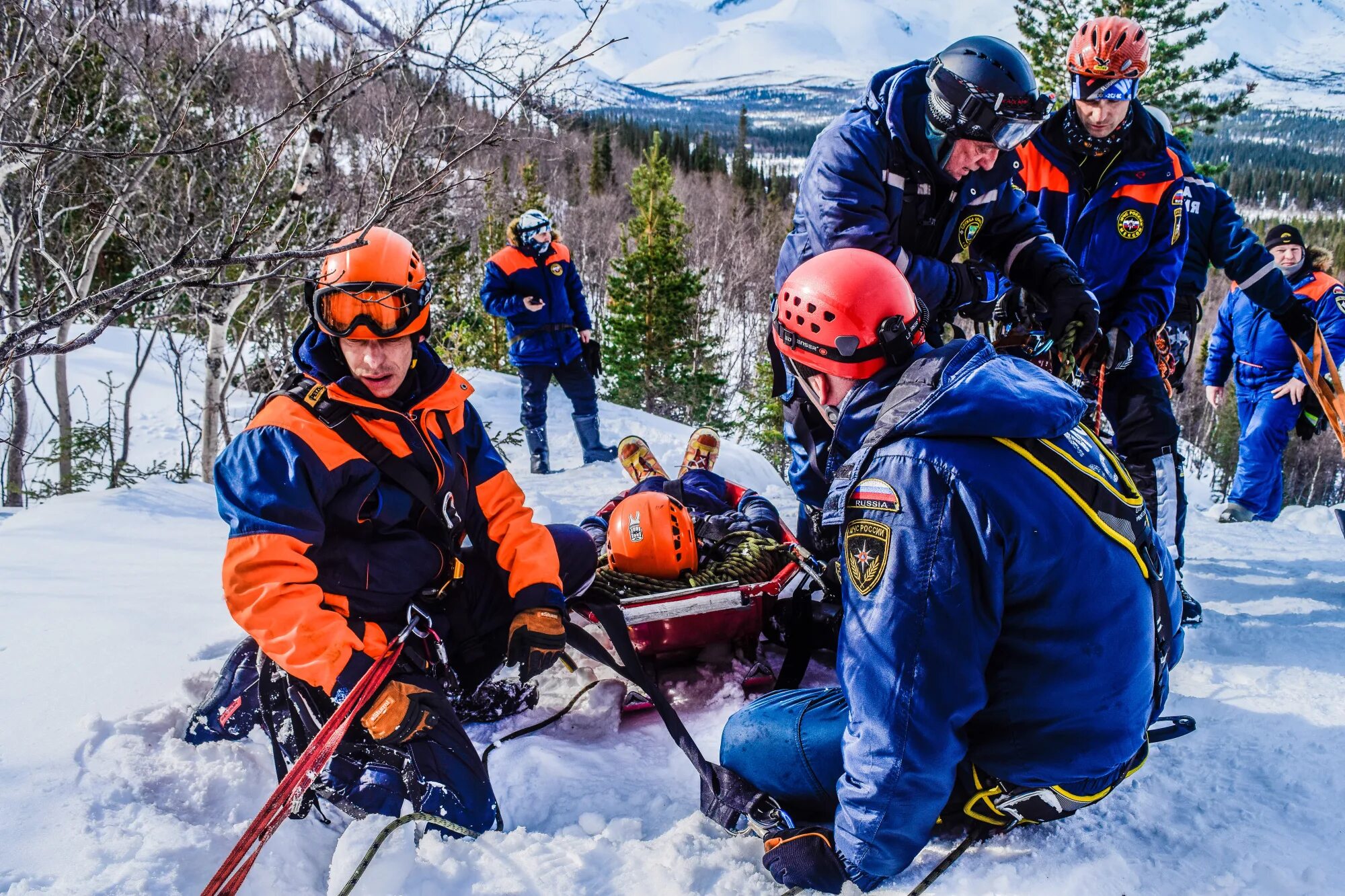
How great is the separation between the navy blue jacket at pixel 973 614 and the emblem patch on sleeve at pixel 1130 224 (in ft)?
7.36

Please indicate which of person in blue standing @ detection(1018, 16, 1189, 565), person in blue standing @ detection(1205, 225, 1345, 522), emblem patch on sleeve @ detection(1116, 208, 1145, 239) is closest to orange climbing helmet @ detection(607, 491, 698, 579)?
person in blue standing @ detection(1018, 16, 1189, 565)

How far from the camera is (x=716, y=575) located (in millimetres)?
3326

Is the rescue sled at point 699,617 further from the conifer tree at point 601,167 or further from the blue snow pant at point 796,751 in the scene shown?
the conifer tree at point 601,167

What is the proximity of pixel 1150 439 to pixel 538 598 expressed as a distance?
2.78 meters

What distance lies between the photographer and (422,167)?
21.2 feet

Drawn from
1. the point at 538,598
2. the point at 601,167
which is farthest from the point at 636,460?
the point at 601,167

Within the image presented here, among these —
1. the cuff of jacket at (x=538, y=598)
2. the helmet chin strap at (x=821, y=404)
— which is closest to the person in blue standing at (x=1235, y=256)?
the helmet chin strap at (x=821, y=404)

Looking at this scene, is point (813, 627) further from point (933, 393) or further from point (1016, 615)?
point (933, 393)

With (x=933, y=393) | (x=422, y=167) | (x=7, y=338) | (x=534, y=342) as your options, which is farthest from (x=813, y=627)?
(x=422, y=167)

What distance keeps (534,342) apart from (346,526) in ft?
Result: 15.7

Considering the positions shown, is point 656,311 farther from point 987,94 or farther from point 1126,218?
point 987,94

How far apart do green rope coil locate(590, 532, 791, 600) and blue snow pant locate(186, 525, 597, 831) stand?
0.14 m

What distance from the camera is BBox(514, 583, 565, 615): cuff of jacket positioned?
8.95 ft

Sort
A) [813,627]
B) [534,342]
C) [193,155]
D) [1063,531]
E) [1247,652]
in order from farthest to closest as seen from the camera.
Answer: [534,342] → [193,155] → [1247,652] → [813,627] → [1063,531]
